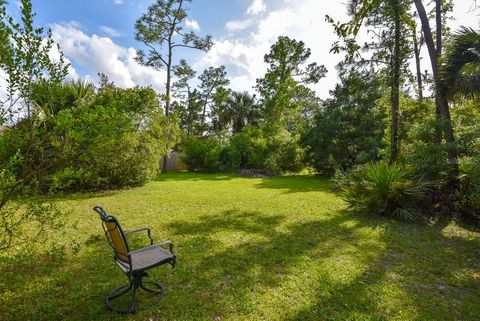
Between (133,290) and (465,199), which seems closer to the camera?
(133,290)

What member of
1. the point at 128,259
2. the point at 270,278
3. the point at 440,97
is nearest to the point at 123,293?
the point at 128,259

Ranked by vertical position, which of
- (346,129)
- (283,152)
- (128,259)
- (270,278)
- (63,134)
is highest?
(346,129)

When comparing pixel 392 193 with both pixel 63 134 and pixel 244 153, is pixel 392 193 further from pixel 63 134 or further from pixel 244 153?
pixel 244 153

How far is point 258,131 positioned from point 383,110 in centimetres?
934

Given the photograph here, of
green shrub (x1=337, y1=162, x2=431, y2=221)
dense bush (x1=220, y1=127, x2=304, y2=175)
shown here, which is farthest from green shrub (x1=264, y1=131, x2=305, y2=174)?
green shrub (x1=337, y1=162, x2=431, y2=221)

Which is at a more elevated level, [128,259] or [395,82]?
[395,82]

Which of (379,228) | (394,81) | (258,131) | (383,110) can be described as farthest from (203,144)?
(379,228)

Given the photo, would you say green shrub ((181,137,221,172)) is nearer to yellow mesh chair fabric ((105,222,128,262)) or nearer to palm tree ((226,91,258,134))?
palm tree ((226,91,258,134))

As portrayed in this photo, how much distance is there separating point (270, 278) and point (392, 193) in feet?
17.0

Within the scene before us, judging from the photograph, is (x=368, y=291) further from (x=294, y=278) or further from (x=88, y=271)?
(x=88, y=271)

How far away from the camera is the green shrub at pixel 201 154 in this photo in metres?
20.4

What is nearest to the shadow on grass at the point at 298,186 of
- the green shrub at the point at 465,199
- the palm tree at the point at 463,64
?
the green shrub at the point at 465,199

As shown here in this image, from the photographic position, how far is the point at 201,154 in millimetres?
20516

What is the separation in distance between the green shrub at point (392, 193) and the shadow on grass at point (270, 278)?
1.53 meters
